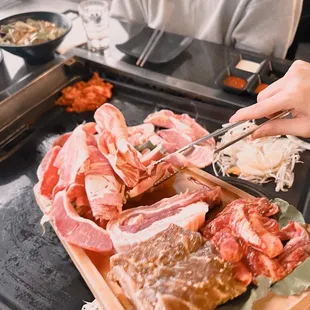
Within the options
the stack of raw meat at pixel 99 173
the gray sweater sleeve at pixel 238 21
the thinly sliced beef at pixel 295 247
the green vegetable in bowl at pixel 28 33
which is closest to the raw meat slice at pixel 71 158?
the stack of raw meat at pixel 99 173

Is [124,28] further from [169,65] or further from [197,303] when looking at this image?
[197,303]

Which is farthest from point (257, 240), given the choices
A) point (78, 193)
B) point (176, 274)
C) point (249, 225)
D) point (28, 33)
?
point (28, 33)

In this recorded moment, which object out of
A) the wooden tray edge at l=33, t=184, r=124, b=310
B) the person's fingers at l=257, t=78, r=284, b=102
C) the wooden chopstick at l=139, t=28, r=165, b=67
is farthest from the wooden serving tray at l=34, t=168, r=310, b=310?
the wooden chopstick at l=139, t=28, r=165, b=67

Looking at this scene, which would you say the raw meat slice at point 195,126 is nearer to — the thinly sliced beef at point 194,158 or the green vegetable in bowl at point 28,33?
the thinly sliced beef at point 194,158

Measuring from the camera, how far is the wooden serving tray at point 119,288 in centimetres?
114

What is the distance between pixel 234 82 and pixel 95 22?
34.6 inches

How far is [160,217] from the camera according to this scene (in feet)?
4.62

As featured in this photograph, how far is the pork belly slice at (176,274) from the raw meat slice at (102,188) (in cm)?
22

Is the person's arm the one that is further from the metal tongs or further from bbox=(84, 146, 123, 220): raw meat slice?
bbox=(84, 146, 123, 220): raw meat slice

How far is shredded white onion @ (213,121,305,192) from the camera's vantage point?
1744 mm

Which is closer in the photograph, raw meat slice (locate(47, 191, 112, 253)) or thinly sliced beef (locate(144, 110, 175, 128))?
raw meat slice (locate(47, 191, 112, 253))

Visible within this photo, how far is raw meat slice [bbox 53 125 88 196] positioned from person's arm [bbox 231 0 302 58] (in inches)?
49.4

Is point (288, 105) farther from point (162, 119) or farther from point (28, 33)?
point (28, 33)

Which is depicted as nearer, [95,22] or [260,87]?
[260,87]
